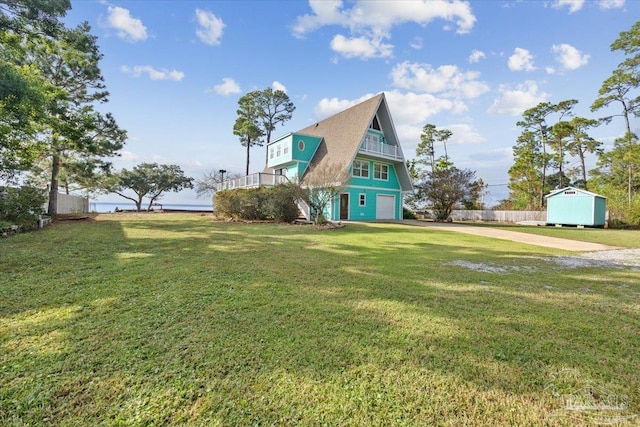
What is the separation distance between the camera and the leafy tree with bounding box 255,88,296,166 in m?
29.4

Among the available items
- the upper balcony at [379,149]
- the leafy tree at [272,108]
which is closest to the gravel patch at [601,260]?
the upper balcony at [379,149]

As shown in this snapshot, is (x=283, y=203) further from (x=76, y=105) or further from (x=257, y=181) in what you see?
(x=76, y=105)

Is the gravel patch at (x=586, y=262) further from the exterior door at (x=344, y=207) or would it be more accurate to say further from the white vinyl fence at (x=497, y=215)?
the white vinyl fence at (x=497, y=215)

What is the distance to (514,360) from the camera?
236 centimetres

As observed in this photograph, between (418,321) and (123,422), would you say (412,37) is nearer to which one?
(418,321)

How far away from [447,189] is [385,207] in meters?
4.88

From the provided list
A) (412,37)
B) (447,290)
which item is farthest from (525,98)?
(447,290)

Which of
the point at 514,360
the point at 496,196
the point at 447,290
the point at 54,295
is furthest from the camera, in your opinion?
the point at 496,196

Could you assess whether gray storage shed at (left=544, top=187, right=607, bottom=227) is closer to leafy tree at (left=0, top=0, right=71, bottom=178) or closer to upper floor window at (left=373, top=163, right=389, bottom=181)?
upper floor window at (left=373, top=163, right=389, bottom=181)

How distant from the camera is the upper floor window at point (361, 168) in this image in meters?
20.9

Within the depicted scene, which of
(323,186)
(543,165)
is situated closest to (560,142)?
(543,165)

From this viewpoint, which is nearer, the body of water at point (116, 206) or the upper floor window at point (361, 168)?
the upper floor window at point (361, 168)

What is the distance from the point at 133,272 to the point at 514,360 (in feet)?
18.0

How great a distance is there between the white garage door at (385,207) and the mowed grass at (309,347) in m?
17.4
